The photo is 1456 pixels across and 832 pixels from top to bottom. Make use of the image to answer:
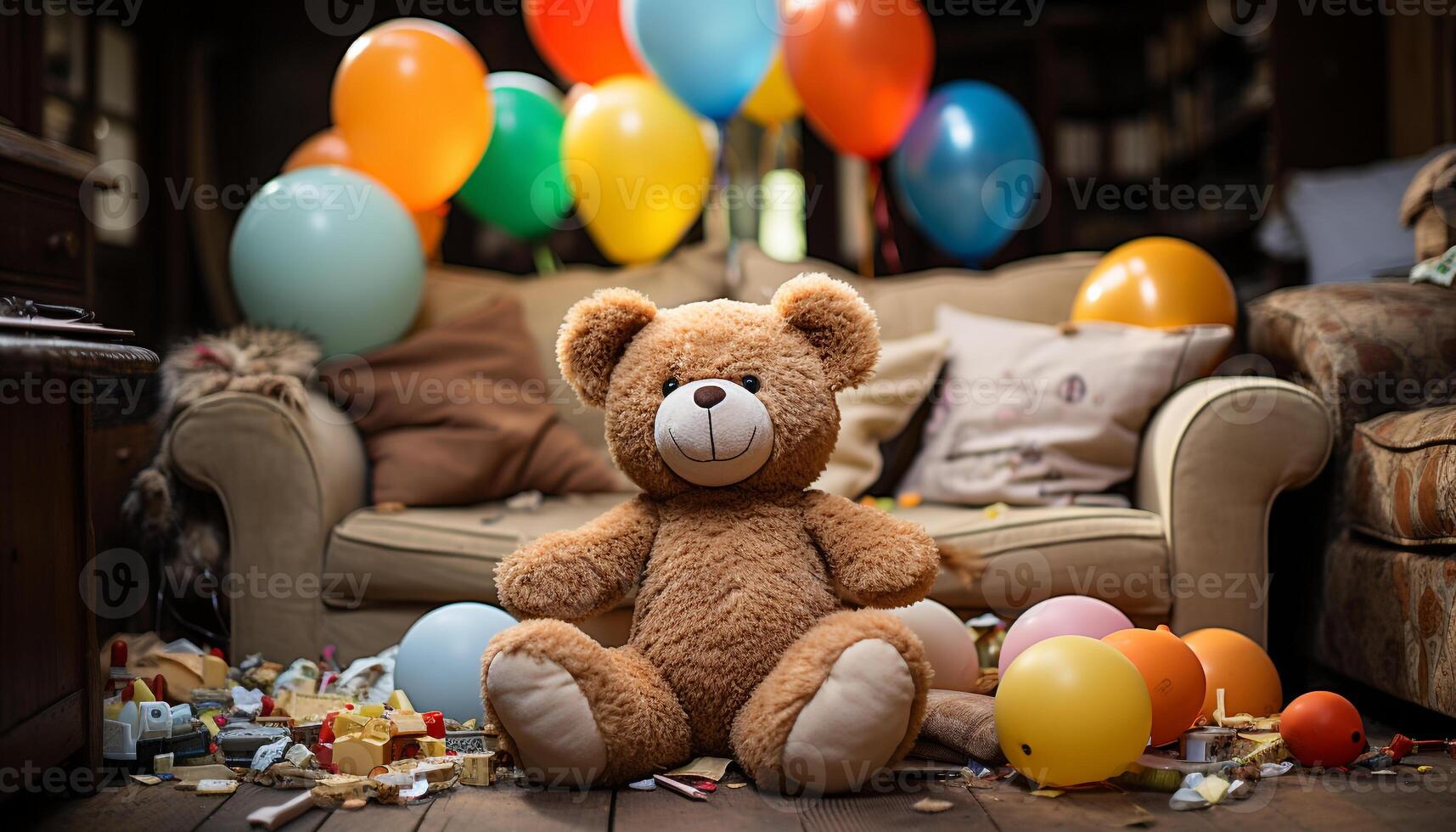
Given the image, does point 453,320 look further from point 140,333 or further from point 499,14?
point 499,14

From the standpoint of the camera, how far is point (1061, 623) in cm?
146

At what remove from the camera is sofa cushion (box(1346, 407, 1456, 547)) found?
4.85 ft

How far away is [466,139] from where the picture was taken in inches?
89.8

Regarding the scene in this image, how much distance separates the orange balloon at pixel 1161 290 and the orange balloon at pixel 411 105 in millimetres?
1299

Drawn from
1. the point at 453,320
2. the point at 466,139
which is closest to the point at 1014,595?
the point at 453,320

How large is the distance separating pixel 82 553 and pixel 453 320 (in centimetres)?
100

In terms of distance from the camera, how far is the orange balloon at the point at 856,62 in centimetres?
228

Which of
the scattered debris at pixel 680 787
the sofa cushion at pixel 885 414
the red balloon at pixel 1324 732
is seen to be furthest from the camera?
the sofa cushion at pixel 885 414

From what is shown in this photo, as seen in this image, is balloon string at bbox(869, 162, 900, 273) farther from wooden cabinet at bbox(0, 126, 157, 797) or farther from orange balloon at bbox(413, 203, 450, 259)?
wooden cabinet at bbox(0, 126, 157, 797)

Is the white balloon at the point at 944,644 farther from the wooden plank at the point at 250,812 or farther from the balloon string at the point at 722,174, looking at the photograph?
the balloon string at the point at 722,174

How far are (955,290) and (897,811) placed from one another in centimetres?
140

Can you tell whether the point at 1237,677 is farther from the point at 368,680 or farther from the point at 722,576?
the point at 368,680

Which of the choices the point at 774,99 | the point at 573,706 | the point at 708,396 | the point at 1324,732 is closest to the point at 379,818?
the point at 573,706

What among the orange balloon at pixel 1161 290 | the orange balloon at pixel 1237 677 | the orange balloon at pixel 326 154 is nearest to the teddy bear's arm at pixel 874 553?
the orange balloon at pixel 1237 677
